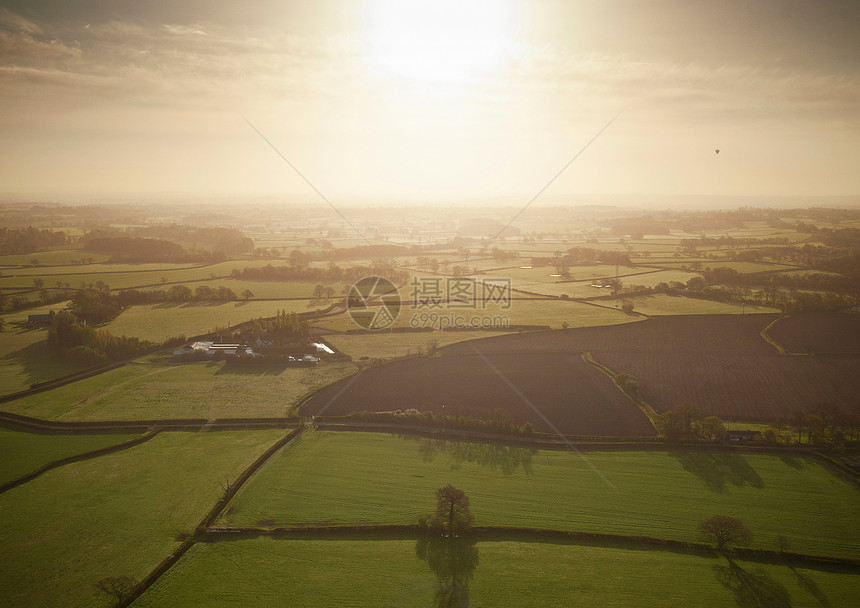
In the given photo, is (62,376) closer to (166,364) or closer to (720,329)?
(166,364)

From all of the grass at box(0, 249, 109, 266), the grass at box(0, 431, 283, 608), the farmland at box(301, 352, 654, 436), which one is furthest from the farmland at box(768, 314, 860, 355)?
the grass at box(0, 249, 109, 266)

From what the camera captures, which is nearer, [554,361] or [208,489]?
[208,489]

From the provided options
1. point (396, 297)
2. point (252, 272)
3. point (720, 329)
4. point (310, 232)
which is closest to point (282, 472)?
point (396, 297)

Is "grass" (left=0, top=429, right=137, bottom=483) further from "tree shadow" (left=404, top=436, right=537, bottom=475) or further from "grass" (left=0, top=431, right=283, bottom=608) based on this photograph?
"tree shadow" (left=404, top=436, right=537, bottom=475)

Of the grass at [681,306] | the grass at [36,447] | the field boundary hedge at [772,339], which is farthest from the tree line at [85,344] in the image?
the field boundary hedge at [772,339]

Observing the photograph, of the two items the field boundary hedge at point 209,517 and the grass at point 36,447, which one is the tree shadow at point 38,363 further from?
the field boundary hedge at point 209,517
